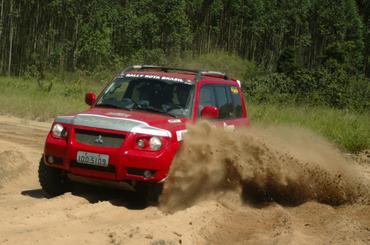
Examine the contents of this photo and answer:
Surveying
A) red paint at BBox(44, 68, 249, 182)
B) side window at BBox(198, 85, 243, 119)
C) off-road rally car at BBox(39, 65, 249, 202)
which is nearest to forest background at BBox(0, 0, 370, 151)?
side window at BBox(198, 85, 243, 119)

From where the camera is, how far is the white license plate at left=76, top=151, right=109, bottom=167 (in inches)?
268

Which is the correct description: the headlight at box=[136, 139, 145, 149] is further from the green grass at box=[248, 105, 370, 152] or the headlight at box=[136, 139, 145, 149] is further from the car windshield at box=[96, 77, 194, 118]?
the green grass at box=[248, 105, 370, 152]

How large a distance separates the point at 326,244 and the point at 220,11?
68857 millimetres

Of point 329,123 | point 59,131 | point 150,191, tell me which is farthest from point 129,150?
point 329,123

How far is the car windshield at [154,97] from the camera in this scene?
773cm

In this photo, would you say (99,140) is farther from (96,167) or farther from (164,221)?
(164,221)

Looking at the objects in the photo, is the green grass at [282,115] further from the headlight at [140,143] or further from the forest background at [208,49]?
the headlight at [140,143]

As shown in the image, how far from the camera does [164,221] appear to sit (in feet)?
20.0

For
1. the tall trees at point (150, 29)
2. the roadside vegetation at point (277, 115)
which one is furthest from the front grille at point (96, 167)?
the tall trees at point (150, 29)

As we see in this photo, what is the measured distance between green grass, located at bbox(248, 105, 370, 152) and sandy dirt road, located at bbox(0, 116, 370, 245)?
7386 millimetres

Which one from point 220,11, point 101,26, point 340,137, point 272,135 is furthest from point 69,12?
point 272,135

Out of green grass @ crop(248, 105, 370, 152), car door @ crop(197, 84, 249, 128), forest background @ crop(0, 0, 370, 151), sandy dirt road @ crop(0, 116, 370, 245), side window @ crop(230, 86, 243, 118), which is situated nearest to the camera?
sandy dirt road @ crop(0, 116, 370, 245)

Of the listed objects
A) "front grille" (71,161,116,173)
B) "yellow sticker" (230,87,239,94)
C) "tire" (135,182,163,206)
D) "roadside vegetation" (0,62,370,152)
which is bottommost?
"roadside vegetation" (0,62,370,152)

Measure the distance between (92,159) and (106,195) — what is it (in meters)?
0.95
